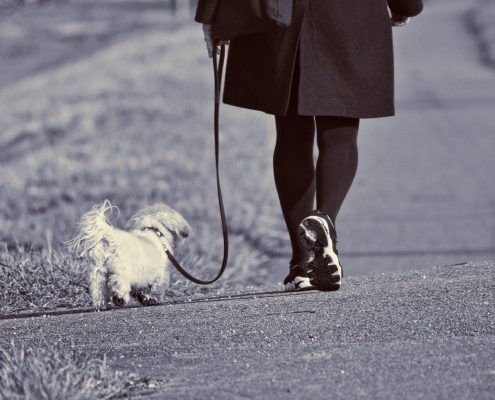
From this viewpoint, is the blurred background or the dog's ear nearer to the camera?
the dog's ear

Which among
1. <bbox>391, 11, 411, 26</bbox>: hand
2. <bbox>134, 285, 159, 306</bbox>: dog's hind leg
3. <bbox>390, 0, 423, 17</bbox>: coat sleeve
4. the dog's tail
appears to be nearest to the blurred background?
<bbox>134, 285, 159, 306</bbox>: dog's hind leg

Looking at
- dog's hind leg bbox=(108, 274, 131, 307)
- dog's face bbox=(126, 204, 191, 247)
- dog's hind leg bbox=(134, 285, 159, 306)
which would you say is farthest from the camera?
dog's face bbox=(126, 204, 191, 247)

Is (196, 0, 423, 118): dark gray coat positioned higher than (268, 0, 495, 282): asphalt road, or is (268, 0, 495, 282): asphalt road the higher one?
(196, 0, 423, 118): dark gray coat

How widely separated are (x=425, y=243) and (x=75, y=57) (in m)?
22.9

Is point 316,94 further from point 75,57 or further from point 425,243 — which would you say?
point 75,57

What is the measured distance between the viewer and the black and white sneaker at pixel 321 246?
18.5 feet

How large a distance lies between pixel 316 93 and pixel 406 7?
0.71 m

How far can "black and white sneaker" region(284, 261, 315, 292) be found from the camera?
596cm

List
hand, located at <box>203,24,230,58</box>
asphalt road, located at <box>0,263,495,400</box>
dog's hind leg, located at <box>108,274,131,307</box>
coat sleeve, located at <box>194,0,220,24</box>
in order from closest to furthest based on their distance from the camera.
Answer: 1. asphalt road, located at <box>0,263,495,400</box>
2. coat sleeve, located at <box>194,0,220,24</box>
3. hand, located at <box>203,24,230,58</box>
4. dog's hind leg, located at <box>108,274,131,307</box>

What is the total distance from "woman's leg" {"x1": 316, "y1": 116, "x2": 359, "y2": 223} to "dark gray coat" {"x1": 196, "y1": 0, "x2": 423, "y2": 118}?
0.45ft

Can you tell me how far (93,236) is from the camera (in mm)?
6008

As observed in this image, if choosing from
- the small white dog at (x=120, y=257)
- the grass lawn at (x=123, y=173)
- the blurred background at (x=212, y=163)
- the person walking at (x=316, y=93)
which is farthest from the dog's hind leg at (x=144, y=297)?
the blurred background at (x=212, y=163)

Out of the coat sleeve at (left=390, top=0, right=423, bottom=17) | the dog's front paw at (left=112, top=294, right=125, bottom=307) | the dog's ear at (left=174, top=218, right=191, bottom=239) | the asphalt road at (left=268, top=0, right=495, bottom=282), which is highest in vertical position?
the coat sleeve at (left=390, top=0, right=423, bottom=17)

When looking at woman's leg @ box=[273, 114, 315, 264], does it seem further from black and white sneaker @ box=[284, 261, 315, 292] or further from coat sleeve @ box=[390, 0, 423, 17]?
coat sleeve @ box=[390, 0, 423, 17]
